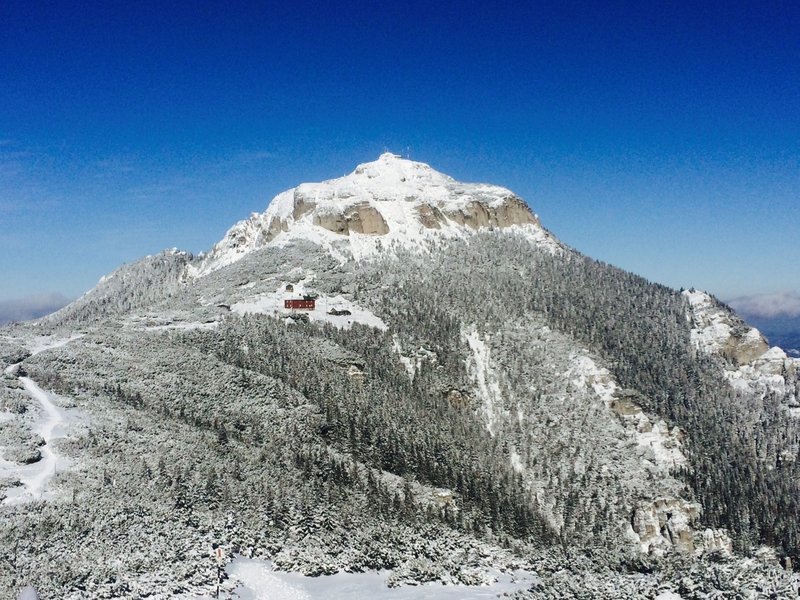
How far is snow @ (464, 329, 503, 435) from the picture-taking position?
14138cm

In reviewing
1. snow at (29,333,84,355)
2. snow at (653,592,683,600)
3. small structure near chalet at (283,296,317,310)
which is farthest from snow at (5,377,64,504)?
small structure near chalet at (283,296,317,310)

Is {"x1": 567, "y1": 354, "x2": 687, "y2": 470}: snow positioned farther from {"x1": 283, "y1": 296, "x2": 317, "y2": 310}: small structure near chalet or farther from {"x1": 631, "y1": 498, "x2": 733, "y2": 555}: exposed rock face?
{"x1": 283, "y1": 296, "x2": 317, "y2": 310}: small structure near chalet

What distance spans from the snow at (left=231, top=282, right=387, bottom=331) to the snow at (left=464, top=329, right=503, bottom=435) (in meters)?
22.0

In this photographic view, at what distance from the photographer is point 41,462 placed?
64125mm

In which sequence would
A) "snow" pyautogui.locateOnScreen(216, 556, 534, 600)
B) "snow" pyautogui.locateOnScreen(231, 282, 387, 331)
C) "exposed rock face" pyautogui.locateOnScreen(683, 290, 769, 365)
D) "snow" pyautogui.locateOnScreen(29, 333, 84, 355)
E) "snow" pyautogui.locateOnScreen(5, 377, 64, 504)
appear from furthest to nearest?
"exposed rock face" pyautogui.locateOnScreen(683, 290, 769, 365), "snow" pyautogui.locateOnScreen(231, 282, 387, 331), "snow" pyautogui.locateOnScreen(29, 333, 84, 355), "snow" pyautogui.locateOnScreen(5, 377, 64, 504), "snow" pyautogui.locateOnScreen(216, 556, 534, 600)

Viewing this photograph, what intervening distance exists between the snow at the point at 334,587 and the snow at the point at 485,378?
91307mm

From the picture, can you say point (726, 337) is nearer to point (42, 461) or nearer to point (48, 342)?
point (48, 342)

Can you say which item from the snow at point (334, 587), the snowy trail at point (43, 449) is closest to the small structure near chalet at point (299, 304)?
the snowy trail at point (43, 449)

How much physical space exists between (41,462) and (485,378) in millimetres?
101214

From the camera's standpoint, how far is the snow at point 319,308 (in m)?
153

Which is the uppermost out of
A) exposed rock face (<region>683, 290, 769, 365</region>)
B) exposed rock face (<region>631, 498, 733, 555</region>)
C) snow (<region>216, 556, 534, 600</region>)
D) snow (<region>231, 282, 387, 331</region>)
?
exposed rock face (<region>683, 290, 769, 365</region>)

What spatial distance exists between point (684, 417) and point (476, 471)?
66327 millimetres

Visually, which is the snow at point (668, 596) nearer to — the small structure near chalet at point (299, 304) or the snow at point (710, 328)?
the small structure near chalet at point (299, 304)

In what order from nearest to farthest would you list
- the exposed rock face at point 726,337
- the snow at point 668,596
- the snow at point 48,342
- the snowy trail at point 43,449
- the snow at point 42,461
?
1. the snow at point 668,596
2. the snow at point 42,461
3. the snowy trail at point 43,449
4. the snow at point 48,342
5. the exposed rock face at point 726,337
